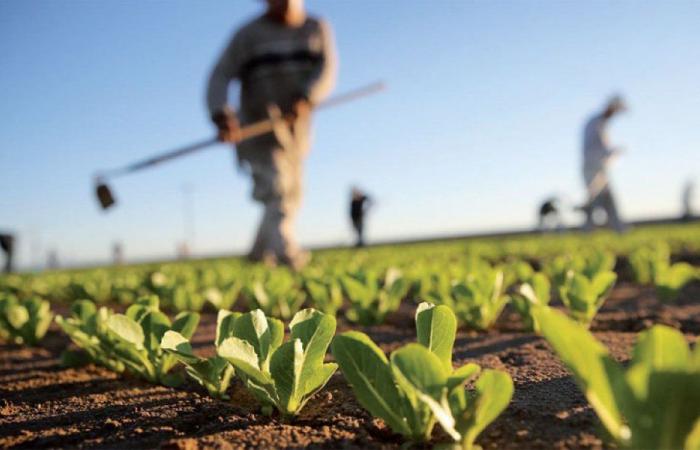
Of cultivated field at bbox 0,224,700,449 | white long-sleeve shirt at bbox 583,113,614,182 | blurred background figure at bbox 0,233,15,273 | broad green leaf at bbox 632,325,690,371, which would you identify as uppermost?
white long-sleeve shirt at bbox 583,113,614,182

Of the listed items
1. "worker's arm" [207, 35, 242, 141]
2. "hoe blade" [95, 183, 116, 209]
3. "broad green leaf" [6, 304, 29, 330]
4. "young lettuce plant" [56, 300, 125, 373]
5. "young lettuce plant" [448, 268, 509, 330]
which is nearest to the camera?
"young lettuce plant" [56, 300, 125, 373]

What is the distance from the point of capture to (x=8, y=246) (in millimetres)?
10594

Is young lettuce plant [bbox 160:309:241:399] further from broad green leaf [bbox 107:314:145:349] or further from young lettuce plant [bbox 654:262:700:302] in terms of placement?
young lettuce plant [bbox 654:262:700:302]

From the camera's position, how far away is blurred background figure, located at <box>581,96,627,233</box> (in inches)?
432

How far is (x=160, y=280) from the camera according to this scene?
3473 mm

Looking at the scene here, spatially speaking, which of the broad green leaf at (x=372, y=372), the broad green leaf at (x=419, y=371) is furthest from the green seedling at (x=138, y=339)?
the broad green leaf at (x=419, y=371)

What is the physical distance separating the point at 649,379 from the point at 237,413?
844 millimetres

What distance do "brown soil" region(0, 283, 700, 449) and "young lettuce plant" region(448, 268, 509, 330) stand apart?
18 cm

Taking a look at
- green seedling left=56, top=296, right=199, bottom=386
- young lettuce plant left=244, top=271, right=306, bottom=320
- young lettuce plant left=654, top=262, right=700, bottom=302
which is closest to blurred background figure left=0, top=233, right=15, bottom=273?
young lettuce plant left=244, top=271, right=306, bottom=320

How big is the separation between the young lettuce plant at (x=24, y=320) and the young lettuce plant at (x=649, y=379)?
227 cm

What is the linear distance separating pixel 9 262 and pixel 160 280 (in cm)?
878

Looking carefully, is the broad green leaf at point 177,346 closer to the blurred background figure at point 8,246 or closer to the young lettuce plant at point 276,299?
the young lettuce plant at point 276,299

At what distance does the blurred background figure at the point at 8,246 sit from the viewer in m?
10.4

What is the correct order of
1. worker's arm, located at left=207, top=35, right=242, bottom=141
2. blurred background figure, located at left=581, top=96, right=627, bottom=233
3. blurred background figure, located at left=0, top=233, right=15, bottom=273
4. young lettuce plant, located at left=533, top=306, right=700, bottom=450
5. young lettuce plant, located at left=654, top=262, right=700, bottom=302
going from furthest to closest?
blurred background figure, located at left=581, top=96, right=627, bottom=233, blurred background figure, located at left=0, top=233, right=15, bottom=273, worker's arm, located at left=207, top=35, right=242, bottom=141, young lettuce plant, located at left=654, top=262, right=700, bottom=302, young lettuce plant, located at left=533, top=306, right=700, bottom=450
